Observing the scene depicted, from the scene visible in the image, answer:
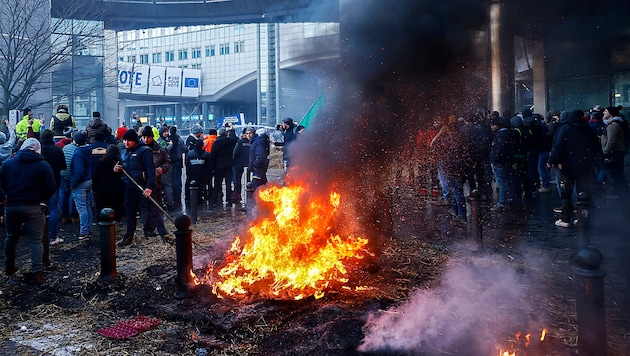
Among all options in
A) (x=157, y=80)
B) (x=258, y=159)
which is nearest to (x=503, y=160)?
(x=258, y=159)

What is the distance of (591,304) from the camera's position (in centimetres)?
323

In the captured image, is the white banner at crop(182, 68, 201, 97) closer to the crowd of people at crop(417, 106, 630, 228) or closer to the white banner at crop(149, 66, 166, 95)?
the white banner at crop(149, 66, 166, 95)

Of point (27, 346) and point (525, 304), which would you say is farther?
point (525, 304)

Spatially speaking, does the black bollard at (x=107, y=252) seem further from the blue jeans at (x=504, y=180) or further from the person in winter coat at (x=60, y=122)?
the blue jeans at (x=504, y=180)

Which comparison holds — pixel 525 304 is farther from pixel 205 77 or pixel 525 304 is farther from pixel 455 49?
pixel 205 77

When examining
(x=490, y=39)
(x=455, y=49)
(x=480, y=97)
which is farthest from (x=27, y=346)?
(x=480, y=97)

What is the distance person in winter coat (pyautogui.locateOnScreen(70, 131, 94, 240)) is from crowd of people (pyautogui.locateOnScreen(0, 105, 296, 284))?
2cm

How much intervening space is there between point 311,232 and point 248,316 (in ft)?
4.96

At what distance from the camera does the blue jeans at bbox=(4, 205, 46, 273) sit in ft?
19.2

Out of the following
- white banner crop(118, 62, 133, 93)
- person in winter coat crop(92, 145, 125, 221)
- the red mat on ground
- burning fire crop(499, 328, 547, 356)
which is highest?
white banner crop(118, 62, 133, 93)

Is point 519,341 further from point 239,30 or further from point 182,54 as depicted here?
point 182,54

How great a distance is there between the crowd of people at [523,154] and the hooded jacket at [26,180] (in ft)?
Answer: 19.3

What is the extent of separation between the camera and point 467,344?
146 inches

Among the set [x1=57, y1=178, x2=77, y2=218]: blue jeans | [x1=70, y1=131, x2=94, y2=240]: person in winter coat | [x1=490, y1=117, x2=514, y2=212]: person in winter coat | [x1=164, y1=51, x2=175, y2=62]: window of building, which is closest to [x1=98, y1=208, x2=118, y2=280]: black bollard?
[x1=70, y1=131, x2=94, y2=240]: person in winter coat
